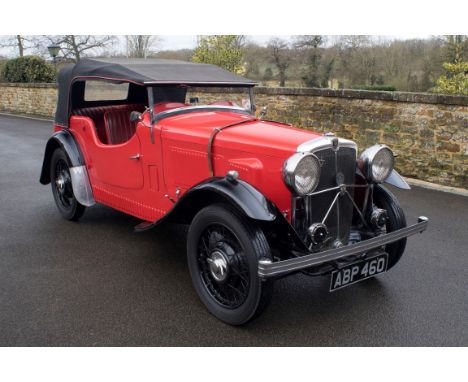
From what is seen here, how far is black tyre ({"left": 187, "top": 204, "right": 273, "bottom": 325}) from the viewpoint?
273 cm

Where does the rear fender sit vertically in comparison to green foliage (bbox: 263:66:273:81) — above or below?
below

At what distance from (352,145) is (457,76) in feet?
47.9

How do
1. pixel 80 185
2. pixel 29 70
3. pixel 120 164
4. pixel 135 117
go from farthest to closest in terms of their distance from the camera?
pixel 29 70 → pixel 80 185 → pixel 120 164 → pixel 135 117

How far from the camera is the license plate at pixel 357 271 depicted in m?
2.82

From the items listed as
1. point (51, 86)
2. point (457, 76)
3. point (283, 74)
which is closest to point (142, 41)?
point (283, 74)

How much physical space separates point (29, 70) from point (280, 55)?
13.6 meters

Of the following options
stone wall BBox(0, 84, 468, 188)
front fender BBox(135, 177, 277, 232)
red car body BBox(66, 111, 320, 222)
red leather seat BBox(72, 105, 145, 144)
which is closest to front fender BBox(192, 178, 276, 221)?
front fender BBox(135, 177, 277, 232)

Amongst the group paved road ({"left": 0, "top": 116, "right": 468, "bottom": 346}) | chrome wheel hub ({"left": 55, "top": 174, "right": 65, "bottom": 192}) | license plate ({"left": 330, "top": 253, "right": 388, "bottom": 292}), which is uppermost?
chrome wheel hub ({"left": 55, "top": 174, "right": 65, "bottom": 192})

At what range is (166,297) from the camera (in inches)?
132

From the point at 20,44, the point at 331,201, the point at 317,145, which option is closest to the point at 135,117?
the point at 317,145

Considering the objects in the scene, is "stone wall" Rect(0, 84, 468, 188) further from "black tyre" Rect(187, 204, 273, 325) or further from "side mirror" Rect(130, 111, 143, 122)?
"black tyre" Rect(187, 204, 273, 325)

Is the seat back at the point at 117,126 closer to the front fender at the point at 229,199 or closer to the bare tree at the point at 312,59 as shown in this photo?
the front fender at the point at 229,199

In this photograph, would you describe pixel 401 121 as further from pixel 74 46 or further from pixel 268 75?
pixel 74 46

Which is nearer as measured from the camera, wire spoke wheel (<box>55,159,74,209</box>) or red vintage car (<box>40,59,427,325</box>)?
red vintage car (<box>40,59,427,325</box>)
